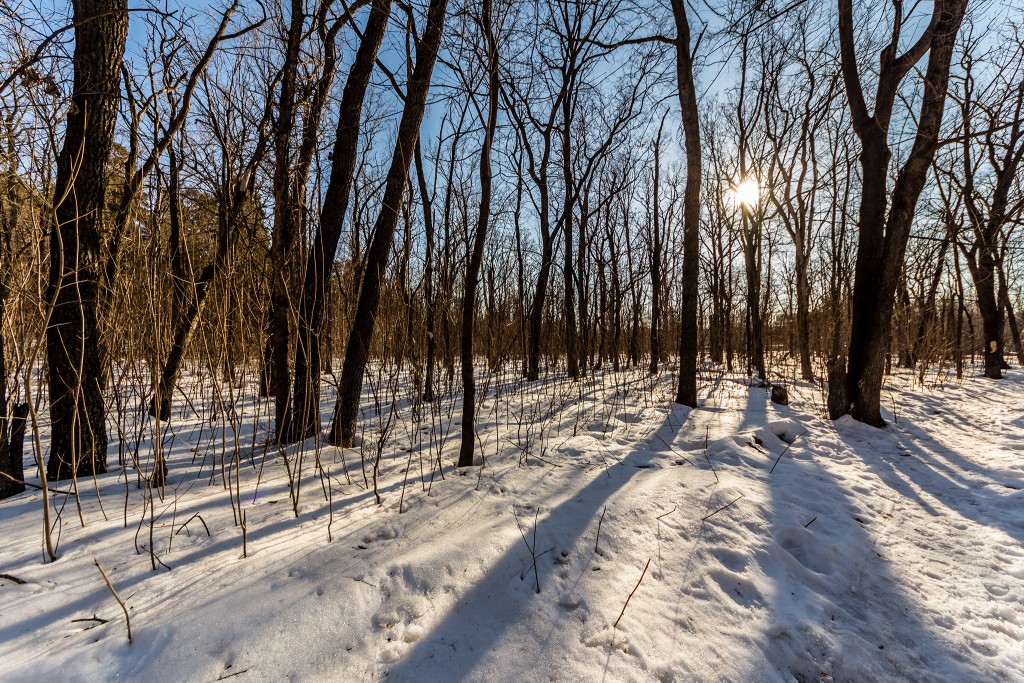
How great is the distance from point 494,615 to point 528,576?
25 centimetres

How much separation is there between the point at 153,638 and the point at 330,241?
9.99 ft

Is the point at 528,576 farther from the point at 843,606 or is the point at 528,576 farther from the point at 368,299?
the point at 368,299

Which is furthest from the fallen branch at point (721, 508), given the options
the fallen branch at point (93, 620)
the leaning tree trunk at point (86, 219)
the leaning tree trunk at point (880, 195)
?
the leaning tree trunk at point (86, 219)

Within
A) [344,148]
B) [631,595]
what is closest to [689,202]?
[344,148]

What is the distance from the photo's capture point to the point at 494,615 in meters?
1.49

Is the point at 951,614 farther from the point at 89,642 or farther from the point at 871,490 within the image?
the point at 89,642

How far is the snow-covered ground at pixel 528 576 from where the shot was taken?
50.6 inches

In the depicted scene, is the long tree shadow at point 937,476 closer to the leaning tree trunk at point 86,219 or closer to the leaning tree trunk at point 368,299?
the leaning tree trunk at point 368,299

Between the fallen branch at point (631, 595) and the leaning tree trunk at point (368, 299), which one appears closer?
the fallen branch at point (631, 595)

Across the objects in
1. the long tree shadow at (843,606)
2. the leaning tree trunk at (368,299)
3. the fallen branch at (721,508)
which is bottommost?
the long tree shadow at (843,606)

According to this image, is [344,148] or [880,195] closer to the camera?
[344,148]

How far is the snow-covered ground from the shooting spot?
129 cm

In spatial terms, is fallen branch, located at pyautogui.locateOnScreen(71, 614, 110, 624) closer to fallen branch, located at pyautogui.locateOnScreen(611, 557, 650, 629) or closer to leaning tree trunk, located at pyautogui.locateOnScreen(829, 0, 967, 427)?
fallen branch, located at pyautogui.locateOnScreen(611, 557, 650, 629)

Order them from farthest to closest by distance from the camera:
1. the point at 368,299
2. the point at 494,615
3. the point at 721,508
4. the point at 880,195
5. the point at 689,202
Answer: the point at 689,202
the point at 880,195
the point at 368,299
the point at 721,508
the point at 494,615
